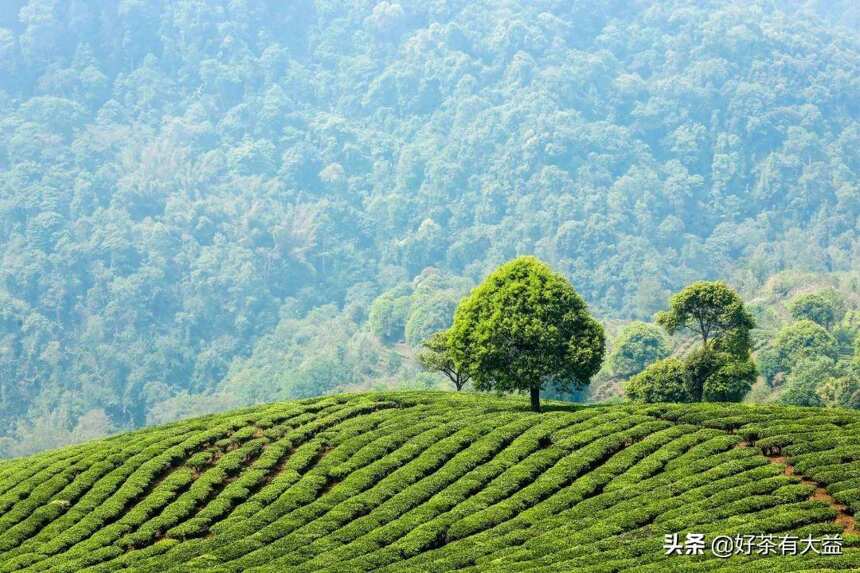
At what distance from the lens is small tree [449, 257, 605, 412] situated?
2253 inches

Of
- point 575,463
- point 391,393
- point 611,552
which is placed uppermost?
point 391,393

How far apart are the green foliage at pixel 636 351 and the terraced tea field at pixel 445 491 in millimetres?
83388

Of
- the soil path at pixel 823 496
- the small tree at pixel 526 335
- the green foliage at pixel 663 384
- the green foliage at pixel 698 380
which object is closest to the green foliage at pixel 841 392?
the green foliage at pixel 698 380

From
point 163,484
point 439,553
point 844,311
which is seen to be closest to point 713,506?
point 439,553

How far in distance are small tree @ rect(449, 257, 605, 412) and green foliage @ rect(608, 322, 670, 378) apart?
80282 millimetres

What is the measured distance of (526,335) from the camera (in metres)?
56.9

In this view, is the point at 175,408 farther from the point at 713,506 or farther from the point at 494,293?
the point at 713,506

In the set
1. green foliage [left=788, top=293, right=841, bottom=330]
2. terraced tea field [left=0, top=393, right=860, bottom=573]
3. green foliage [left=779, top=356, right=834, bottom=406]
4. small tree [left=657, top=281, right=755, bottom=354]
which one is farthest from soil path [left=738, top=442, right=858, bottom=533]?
green foliage [left=788, top=293, right=841, bottom=330]

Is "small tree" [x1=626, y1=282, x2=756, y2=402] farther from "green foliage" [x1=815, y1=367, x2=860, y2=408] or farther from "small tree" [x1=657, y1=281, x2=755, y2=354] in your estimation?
"green foliage" [x1=815, y1=367, x2=860, y2=408]

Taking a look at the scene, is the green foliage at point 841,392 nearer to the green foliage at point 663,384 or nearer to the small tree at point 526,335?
the green foliage at point 663,384

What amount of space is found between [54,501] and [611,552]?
25.9m

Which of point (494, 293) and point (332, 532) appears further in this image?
point (494, 293)

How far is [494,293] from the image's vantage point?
59031mm

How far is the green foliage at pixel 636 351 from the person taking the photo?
5428 inches
